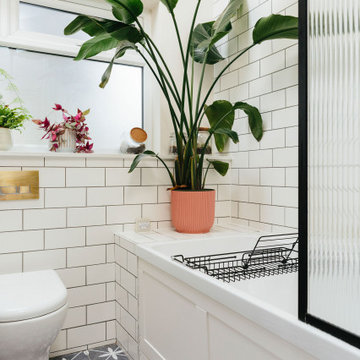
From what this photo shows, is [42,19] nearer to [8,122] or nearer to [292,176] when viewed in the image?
[8,122]

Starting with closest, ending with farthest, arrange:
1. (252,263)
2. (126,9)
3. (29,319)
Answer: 1. (29,319)
2. (252,263)
3. (126,9)

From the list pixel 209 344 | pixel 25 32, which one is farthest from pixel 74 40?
pixel 209 344

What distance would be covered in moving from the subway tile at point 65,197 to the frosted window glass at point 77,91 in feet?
1.40

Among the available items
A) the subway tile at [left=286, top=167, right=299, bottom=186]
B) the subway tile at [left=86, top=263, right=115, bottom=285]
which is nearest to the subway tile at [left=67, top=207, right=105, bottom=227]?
the subway tile at [left=86, top=263, right=115, bottom=285]

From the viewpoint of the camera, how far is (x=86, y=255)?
206cm

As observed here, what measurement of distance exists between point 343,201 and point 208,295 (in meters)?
0.65

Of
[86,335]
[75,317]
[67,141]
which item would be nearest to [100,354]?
[86,335]

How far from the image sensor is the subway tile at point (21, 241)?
188 centimetres

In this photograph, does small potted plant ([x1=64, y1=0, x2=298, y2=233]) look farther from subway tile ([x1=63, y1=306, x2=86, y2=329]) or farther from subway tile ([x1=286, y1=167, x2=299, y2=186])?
subway tile ([x1=63, y1=306, x2=86, y2=329])

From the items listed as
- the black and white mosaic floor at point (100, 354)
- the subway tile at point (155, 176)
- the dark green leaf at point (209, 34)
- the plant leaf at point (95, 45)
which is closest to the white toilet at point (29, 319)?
the black and white mosaic floor at point (100, 354)

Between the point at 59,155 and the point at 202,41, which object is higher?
the point at 202,41

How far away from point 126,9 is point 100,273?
145cm

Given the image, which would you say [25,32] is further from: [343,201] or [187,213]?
[343,201]

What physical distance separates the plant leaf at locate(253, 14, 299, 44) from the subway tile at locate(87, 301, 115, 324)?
1731mm
